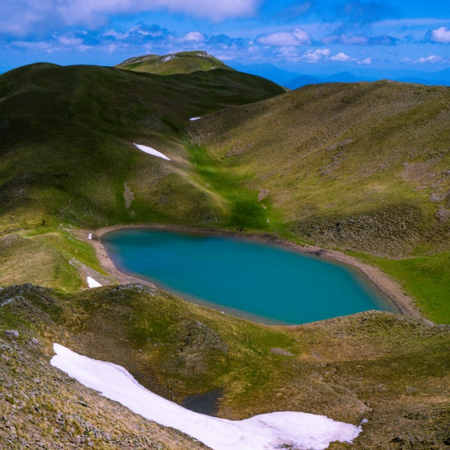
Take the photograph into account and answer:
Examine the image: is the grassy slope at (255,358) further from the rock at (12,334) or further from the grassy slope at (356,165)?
the grassy slope at (356,165)

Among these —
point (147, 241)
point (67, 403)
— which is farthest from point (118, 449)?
point (147, 241)

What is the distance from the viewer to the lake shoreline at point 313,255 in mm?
62500

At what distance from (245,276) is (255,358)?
99.2 ft

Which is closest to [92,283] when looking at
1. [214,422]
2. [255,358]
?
[255,358]

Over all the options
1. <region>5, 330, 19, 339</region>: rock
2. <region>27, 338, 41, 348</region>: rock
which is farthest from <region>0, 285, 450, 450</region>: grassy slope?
<region>5, 330, 19, 339</region>: rock

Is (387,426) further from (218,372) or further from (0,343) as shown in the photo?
(0,343)

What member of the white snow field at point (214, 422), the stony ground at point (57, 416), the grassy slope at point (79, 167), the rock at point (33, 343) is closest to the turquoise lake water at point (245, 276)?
the grassy slope at point (79, 167)

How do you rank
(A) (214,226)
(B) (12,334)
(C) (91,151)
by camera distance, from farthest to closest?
(C) (91,151), (A) (214,226), (B) (12,334)

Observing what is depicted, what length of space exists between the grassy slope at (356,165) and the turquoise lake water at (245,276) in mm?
8247

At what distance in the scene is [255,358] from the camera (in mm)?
39656

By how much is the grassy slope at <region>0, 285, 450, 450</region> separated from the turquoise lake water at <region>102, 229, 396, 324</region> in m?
13.8

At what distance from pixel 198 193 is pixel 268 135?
39637 millimetres

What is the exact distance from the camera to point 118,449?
19469 mm

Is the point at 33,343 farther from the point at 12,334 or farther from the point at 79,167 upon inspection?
the point at 79,167
